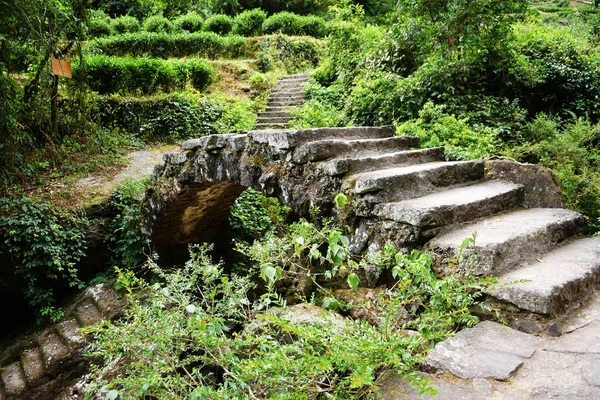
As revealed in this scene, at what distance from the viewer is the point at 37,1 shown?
573 centimetres

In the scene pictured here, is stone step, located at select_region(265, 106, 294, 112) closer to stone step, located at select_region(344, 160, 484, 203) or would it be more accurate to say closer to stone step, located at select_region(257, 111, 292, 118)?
stone step, located at select_region(257, 111, 292, 118)

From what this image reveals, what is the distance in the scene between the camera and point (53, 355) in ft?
16.1

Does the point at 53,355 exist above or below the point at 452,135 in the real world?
below

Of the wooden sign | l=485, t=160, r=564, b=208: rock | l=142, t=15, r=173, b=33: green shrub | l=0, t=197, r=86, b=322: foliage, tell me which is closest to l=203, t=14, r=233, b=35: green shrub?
l=142, t=15, r=173, b=33: green shrub

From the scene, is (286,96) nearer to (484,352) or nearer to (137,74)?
(137,74)

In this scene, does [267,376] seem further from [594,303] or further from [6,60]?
[6,60]

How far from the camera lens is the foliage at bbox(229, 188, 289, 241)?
715cm

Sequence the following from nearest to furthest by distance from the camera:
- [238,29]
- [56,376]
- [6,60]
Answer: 1. [56,376]
2. [6,60]
3. [238,29]

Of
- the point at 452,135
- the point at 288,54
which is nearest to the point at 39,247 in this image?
the point at 452,135

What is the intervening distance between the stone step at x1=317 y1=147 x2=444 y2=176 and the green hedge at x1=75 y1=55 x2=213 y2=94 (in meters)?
8.37


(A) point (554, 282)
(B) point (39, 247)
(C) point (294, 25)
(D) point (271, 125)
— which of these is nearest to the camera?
(A) point (554, 282)

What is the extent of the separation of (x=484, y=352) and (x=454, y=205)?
1123 mm

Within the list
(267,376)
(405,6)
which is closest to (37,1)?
(405,6)

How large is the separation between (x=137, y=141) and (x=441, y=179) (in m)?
8.01
